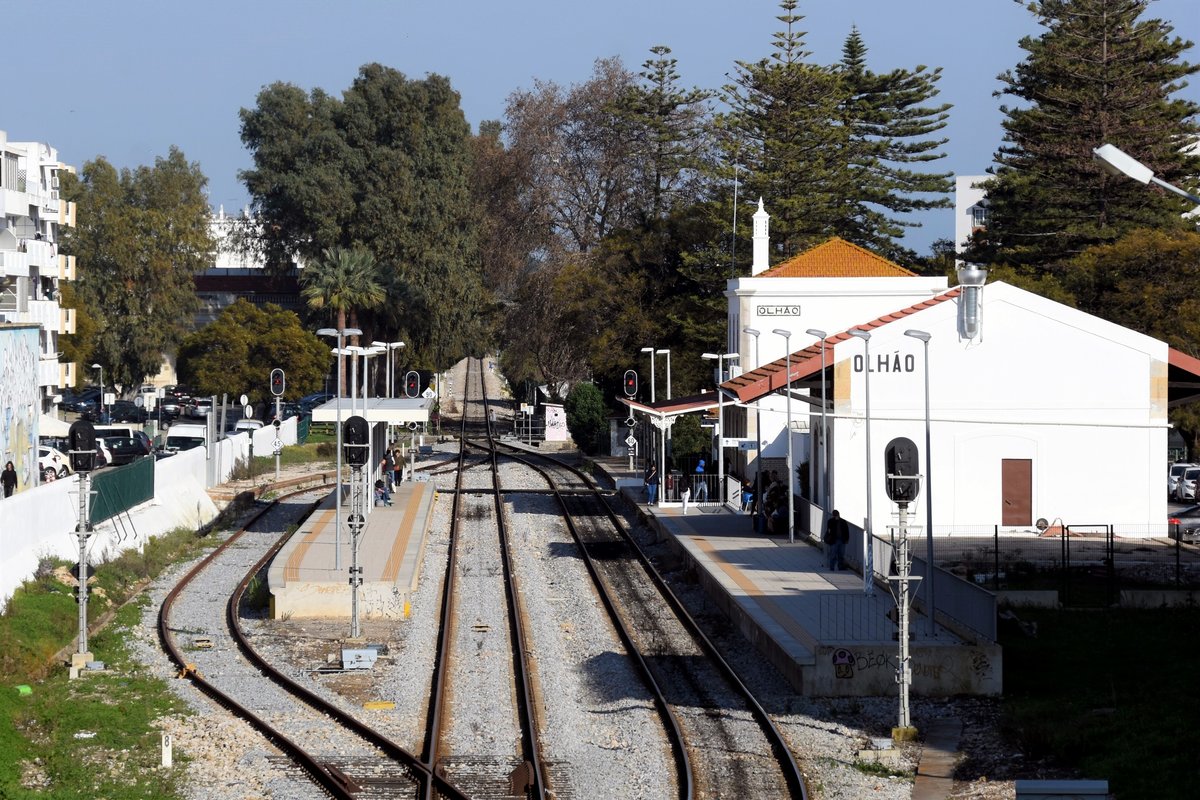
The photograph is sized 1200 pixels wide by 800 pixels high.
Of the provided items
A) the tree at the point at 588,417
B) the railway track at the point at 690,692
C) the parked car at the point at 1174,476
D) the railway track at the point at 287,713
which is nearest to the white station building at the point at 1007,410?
the railway track at the point at 690,692

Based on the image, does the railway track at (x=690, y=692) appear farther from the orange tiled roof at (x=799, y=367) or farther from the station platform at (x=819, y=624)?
the orange tiled roof at (x=799, y=367)

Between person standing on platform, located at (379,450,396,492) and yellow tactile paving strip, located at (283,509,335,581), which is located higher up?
person standing on platform, located at (379,450,396,492)

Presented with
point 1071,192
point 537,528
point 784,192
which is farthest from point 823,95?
point 537,528

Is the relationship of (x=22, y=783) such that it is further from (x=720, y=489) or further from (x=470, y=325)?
(x=470, y=325)

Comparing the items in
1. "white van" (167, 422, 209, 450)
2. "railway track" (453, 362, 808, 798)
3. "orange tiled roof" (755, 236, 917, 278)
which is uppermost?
"orange tiled roof" (755, 236, 917, 278)

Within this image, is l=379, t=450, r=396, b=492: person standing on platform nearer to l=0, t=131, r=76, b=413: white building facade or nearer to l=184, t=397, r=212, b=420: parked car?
l=0, t=131, r=76, b=413: white building facade

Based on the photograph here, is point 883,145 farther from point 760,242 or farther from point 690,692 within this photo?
point 690,692

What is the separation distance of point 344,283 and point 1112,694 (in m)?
62.5

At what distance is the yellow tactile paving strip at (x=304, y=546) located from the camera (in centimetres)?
2717

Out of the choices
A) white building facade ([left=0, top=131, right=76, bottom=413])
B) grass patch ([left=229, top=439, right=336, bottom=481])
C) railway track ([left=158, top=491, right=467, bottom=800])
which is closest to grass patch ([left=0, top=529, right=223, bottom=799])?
railway track ([left=158, top=491, right=467, bottom=800])

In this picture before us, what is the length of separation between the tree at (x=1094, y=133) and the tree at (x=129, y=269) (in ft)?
156

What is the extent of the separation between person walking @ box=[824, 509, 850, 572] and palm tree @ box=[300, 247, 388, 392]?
5051 centimetres

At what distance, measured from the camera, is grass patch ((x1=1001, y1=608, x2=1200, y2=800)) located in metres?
15.0

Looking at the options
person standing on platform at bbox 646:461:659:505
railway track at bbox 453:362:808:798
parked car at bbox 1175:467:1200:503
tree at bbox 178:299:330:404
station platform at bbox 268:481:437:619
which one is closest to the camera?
railway track at bbox 453:362:808:798
